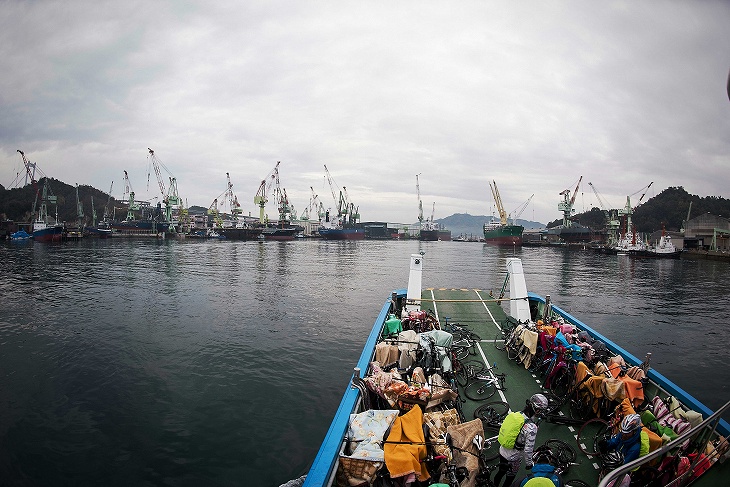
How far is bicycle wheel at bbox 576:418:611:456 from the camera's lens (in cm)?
755

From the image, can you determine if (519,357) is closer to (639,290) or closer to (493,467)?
(493,467)

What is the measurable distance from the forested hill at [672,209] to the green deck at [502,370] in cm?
14190

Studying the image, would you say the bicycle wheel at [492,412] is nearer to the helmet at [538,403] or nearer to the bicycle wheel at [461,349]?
the helmet at [538,403]

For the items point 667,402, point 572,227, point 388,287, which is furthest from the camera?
point 572,227

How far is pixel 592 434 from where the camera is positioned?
812 cm

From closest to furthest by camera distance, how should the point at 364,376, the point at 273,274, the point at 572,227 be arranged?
the point at 364,376
the point at 273,274
the point at 572,227

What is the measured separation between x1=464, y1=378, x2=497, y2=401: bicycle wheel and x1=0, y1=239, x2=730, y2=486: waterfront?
4.39m

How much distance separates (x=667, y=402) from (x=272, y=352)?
14.2m

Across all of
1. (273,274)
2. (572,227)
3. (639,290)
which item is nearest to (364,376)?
(273,274)

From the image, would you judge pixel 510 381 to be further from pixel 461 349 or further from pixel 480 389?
pixel 461 349

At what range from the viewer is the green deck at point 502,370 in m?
7.20

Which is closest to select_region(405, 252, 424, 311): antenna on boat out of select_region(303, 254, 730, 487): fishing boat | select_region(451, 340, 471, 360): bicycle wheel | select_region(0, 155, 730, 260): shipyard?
select_region(303, 254, 730, 487): fishing boat

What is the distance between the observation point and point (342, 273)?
46.5 m

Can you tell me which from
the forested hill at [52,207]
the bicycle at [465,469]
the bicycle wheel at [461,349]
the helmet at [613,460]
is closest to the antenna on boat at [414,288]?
the bicycle wheel at [461,349]
